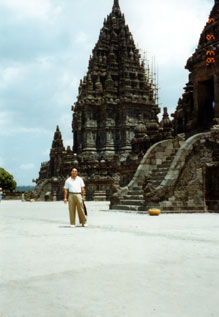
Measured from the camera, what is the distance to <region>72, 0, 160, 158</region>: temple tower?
55250 mm

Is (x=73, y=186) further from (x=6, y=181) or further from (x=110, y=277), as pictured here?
(x=6, y=181)

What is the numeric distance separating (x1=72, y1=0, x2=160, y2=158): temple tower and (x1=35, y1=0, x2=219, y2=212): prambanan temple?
135 mm

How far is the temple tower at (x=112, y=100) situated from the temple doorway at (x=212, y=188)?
36.6 meters

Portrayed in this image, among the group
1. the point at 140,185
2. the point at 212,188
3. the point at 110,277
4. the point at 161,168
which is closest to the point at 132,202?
the point at 140,185

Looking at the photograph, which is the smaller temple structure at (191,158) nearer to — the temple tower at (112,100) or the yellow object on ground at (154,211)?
the yellow object on ground at (154,211)

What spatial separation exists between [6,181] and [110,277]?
76054 mm

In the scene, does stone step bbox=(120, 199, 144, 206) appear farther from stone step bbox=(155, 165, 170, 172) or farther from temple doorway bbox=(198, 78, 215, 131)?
temple doorway bbox=(198, 78, 215, 131)

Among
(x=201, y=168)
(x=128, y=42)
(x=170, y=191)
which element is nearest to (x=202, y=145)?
(x=201, y=168)

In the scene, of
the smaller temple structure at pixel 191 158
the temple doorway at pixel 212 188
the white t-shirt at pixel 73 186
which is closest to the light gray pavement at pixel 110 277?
the white t-shirt at pixel 73 186

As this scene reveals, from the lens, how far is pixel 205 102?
22.8 meters

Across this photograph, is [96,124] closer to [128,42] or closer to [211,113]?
[128,42]

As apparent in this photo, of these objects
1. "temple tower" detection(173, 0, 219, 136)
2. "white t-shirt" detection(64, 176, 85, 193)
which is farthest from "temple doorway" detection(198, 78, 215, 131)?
"white t-shirt" detection(64, 176, 85, 193)

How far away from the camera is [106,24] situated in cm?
6194

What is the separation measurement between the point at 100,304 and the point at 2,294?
1.12m
